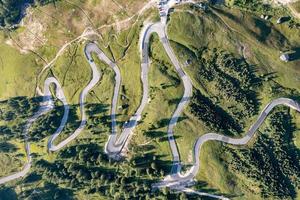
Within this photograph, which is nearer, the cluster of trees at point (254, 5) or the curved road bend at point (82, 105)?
the cluster of trees at point (254, 5)

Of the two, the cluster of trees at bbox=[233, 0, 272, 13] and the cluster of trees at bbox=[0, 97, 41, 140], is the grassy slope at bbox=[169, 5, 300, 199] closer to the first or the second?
the cluster of trees at bbox=[233, 0, 272, 13]

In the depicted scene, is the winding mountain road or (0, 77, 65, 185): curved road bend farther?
(0, 77, 65, 185): curved road bend

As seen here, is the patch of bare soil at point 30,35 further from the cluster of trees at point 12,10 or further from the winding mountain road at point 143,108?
the winding mountain road at point 143,108

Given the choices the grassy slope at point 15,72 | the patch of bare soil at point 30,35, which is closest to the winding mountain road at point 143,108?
the grassy slope at point 15,72

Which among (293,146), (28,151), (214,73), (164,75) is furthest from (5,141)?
(293,146)

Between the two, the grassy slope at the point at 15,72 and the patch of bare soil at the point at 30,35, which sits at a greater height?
the patch of bare soil at the point at 30,35

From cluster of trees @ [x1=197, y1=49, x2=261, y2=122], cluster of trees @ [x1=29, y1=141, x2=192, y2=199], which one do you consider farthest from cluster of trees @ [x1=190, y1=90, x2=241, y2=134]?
cluster of trees @ [x1=29, y1=141, x2=192, y2=199]

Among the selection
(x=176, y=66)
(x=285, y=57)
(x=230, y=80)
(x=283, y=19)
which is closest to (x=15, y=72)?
(x=176, y=66)
